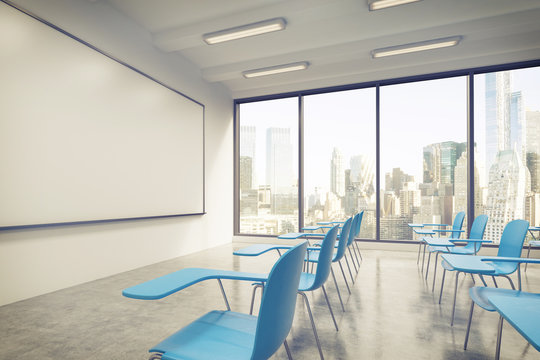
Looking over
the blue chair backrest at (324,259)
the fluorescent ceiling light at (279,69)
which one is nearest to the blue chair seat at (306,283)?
the blue chair backrest at (324,259)

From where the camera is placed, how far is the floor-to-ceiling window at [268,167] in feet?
22.9

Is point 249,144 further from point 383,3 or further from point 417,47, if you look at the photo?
point 383,3

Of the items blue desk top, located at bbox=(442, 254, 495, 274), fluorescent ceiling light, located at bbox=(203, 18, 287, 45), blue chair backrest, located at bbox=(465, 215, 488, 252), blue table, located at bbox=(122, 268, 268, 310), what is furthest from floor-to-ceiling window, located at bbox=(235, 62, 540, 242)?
blue table, located at bbox=(122, 268, 268, 310)

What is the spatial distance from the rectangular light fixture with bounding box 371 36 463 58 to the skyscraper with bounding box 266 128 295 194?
2.71 meters

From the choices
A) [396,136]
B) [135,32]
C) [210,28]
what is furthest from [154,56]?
[396,136]

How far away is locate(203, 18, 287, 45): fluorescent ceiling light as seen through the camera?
4125 millimetres

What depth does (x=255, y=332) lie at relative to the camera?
4.01 ft

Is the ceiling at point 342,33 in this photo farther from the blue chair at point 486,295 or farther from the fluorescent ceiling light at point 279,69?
the blue chair at point 486,295

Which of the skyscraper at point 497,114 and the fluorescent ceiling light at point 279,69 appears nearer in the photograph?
the skyscraper at point 497,114

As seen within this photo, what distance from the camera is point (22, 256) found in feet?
10.0

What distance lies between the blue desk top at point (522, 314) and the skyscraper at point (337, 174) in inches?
210

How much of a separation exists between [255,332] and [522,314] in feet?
3.28

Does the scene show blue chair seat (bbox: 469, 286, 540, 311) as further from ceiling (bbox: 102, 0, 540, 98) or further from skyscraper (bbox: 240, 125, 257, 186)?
skyscraper (bbox: 240, 125, 257, 186)

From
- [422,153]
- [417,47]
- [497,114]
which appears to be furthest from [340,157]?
[497,114]
